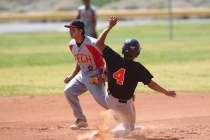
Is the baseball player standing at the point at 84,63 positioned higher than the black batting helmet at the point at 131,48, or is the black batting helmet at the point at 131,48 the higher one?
the black batting helmet at the point at 131,48

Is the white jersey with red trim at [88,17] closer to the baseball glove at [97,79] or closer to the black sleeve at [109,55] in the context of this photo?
the baseball glove at [97,79]

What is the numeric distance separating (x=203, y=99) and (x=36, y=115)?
11.1ft

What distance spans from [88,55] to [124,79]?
1.23 meters

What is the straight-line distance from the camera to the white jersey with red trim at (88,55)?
870 cm

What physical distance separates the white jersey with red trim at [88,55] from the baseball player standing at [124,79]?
33.1 inches

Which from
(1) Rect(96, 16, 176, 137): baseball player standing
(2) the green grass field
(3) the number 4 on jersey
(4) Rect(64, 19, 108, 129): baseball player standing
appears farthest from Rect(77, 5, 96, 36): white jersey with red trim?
(3) the number 4 on jersey

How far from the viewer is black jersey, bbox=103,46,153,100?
7.60 metres

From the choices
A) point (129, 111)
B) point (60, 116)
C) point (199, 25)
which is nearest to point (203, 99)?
point (60, 116)

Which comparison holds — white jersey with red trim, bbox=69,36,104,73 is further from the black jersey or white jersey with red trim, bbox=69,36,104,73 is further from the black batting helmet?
the black batting helmet

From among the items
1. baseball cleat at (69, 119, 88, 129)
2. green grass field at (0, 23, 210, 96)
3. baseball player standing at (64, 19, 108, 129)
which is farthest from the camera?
green grass field at (0, 23, 210, 96)

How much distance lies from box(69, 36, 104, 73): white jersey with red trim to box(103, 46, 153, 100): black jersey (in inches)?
38.2

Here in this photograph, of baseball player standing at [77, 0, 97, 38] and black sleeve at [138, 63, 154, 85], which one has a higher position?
black sleeve at [138, 63, 154, 85]

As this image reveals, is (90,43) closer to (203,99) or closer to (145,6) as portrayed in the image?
Answer: (203,99)

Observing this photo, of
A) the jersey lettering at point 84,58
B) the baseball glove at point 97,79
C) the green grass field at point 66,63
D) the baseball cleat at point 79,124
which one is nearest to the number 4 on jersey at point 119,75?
the baseball glove at point 97,79
